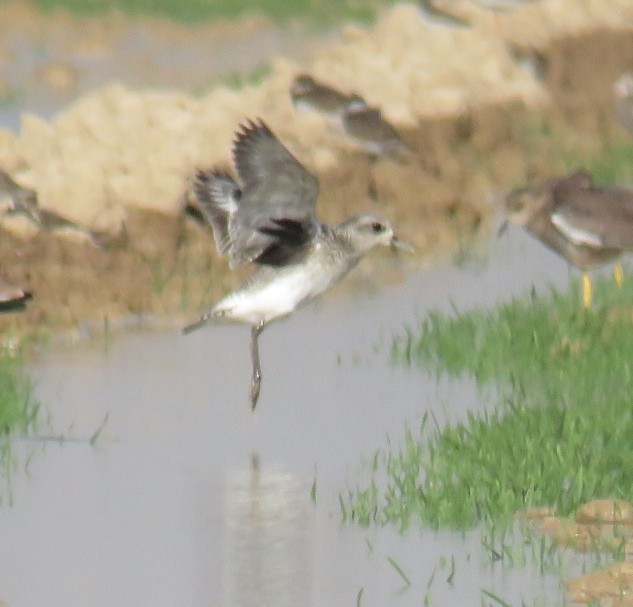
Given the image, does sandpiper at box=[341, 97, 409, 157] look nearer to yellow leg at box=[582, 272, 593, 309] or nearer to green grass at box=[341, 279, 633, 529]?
yellow leg at box=[582, 272, 593, 309]

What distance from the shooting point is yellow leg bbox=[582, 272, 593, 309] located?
1169 centimetres

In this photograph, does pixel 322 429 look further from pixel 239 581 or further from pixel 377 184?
pixel 377 184

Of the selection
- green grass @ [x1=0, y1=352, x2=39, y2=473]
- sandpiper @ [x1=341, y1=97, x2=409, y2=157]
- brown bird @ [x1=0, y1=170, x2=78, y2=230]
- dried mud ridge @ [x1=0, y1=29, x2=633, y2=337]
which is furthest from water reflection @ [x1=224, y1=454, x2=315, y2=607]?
sandpiper @ [x1=341, y1=97, x2=409, y2=157]

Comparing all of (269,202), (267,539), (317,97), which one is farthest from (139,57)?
(267,539)

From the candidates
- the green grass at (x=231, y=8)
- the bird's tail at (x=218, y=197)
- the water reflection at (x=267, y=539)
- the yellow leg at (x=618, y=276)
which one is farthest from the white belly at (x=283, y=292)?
the green grass at (x=231, y=8)

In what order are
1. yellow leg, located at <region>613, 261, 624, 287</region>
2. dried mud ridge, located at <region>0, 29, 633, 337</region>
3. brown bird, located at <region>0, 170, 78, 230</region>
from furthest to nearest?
brown bird, located at <region>0, 170, 78, 230</region>
dried mud ridge, located at <region>0, 29, 633, 337</region>
yellow leg, located at <region>613, 261, 624, 287</region>

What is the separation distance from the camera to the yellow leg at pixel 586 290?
11.7 m

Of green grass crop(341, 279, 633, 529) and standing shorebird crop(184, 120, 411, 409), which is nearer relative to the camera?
green grass crop(341, 279, 633, 529)

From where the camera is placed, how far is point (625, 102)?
59.4 ft

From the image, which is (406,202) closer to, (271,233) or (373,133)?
(373,133)

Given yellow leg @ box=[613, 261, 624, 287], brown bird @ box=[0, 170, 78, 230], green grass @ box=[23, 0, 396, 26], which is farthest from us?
green grass @ box=[23, 0, 396, 26]

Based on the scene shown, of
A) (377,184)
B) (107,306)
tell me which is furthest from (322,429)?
(377,184)

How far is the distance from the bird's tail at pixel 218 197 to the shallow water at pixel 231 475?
0.76m

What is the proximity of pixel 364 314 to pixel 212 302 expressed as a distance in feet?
3.12
